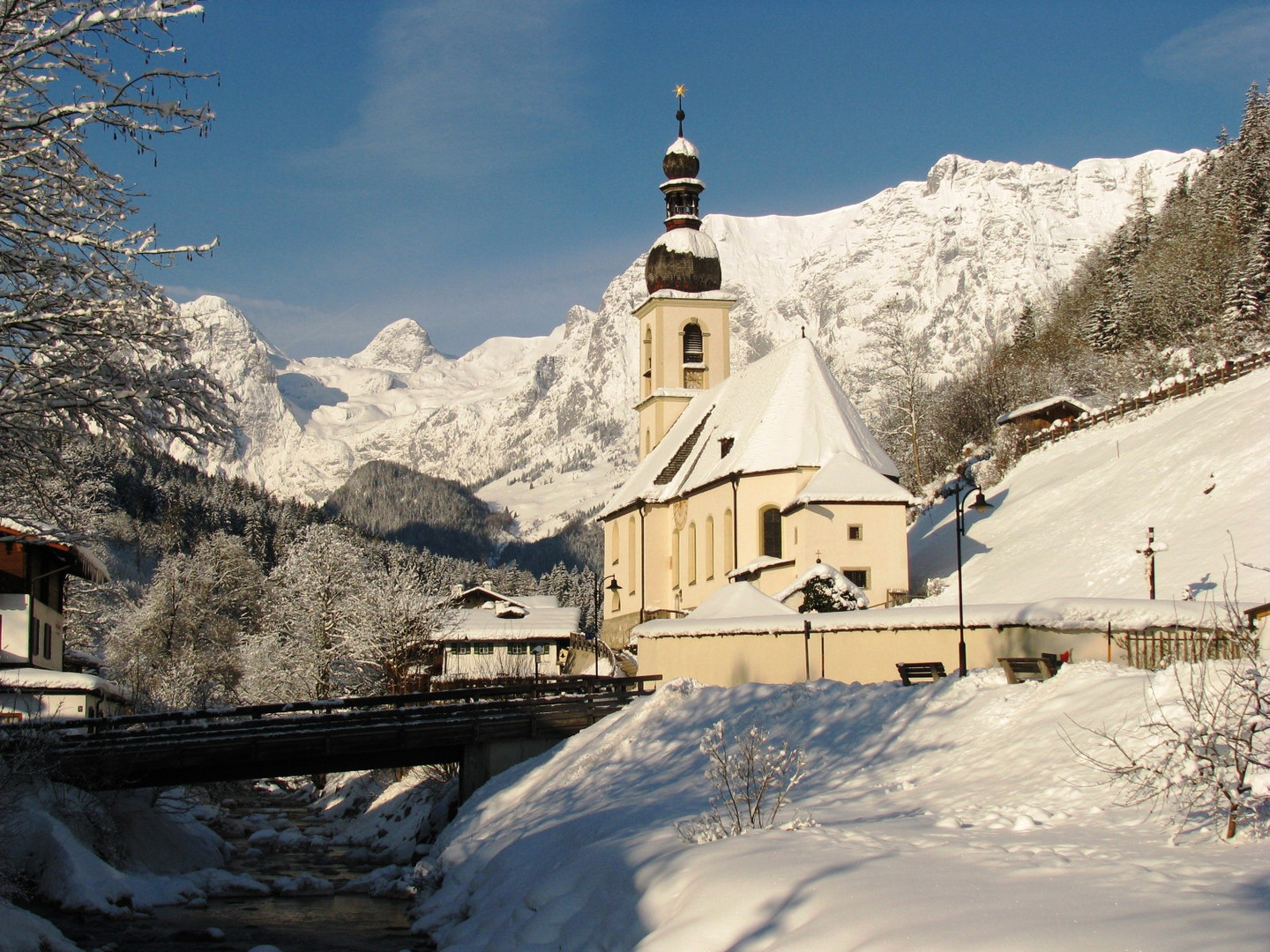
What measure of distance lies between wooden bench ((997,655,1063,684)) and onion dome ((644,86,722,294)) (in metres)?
39.0

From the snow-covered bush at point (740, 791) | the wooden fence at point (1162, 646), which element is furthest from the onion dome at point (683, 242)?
the snow-covered bush at point (740, 791)

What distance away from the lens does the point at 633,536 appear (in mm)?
54438

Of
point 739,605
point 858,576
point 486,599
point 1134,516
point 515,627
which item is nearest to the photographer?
point 739,605

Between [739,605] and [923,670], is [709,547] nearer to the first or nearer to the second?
[739,605]

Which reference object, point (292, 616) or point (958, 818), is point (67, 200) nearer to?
point (958, 818)

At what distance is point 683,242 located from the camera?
2274 inches

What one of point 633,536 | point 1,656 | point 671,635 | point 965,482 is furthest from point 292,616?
point 965,482

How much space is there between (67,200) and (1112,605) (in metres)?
17.3

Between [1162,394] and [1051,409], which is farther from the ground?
[1051,409]

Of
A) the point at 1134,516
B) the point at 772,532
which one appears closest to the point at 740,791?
the point at 1134,516

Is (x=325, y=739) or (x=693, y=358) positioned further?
(x=693, y=358)

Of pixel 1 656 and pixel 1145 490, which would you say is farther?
pixel 1145 490

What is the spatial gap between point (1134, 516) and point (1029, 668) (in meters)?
19.7

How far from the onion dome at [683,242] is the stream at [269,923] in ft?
114
